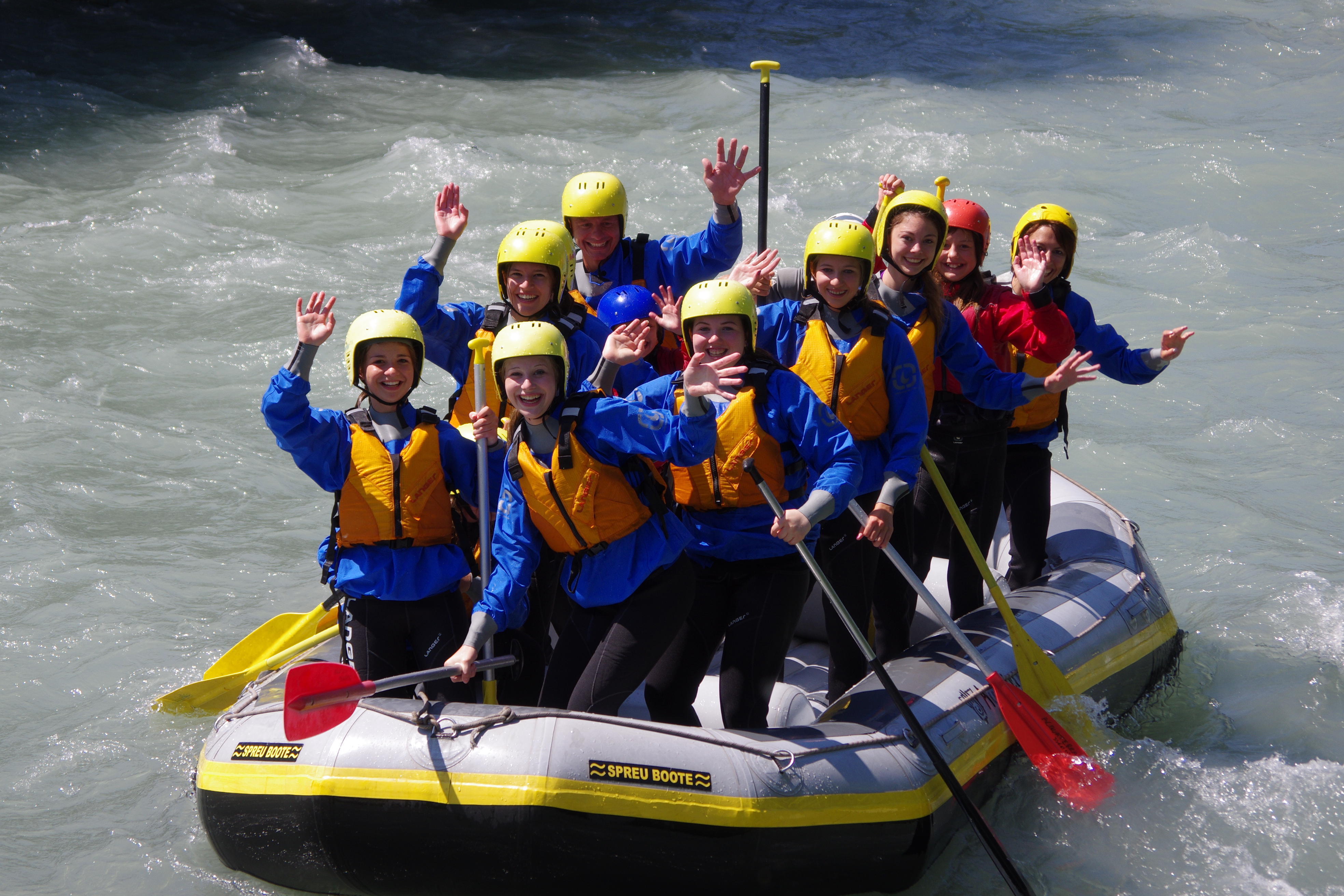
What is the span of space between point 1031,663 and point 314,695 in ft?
7.33

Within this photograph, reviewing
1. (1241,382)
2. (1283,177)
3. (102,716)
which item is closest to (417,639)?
(102,716)

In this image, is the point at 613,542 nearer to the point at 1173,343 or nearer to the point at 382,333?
the point at 382,333

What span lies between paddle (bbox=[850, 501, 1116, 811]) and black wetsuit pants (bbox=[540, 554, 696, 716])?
704 mm

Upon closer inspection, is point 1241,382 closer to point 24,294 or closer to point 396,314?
point 396,314

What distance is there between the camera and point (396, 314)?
140 inches

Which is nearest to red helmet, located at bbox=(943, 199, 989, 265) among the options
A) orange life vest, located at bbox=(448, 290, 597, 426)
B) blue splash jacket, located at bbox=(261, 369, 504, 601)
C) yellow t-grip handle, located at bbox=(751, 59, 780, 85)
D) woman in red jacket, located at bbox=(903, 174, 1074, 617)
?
woman in red jacket, located at bbox=(903, 174, 1074, 617)

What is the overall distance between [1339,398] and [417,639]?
22.3ft

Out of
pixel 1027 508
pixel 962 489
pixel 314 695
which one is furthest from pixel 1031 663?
pixel 314 695

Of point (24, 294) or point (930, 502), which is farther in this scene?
point (24, 294)

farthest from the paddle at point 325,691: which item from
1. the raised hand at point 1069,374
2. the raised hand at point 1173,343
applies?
the raised hand at point 1173,343

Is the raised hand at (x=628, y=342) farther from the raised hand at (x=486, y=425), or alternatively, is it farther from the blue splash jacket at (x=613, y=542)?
the raised hand at (x=486, y=425)

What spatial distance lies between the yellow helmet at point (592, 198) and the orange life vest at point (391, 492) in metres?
1.04

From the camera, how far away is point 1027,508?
4500mm

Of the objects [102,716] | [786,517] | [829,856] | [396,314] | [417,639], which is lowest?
[102,716]
